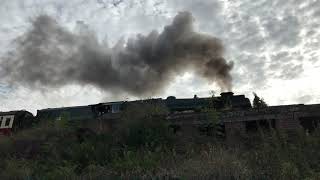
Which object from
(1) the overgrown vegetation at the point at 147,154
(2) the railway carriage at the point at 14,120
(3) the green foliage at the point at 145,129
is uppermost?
(2) the railway carriage at the point at 14,120

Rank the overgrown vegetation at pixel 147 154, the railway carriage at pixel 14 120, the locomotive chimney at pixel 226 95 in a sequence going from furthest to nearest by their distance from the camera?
1. the locomotive chimney at pixel 226 95
2. the railway carriage at pixel 14 120
3. the overgrown vegetation at pixel 147 154

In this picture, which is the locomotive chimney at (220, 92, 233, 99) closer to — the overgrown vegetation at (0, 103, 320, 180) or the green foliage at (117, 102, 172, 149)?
the overgrown vegetation at (0, 103, 320, 180)

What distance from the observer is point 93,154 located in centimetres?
1548

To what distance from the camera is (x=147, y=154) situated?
13766 millimetres

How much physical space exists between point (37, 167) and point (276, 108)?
13.5 m

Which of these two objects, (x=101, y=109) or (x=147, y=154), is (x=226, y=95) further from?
(x=147, y=154)

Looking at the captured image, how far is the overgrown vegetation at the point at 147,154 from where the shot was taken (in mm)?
9469

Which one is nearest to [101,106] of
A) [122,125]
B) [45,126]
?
[45,126]

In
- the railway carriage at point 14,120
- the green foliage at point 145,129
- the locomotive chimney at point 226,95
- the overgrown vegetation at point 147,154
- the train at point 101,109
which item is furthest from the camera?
the locomotive chimney at point 226,95

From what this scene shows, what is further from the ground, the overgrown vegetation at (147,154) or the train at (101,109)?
the train at (101,109)

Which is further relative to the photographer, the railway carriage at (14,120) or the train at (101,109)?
the railway carriage at (14,120)

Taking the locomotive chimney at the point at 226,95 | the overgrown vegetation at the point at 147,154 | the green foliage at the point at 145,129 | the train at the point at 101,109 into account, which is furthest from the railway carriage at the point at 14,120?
the locomotive chimney at the point at 226,95

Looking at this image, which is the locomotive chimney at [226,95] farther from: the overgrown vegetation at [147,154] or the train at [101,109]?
the overgrown vegetation at [147,154]

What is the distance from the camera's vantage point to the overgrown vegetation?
31.1 ft
